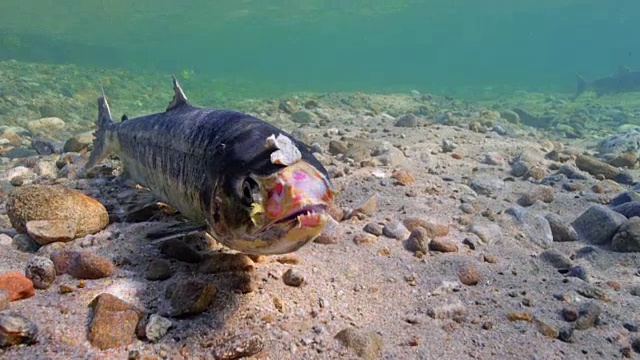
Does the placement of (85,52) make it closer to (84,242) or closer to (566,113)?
(566,113)

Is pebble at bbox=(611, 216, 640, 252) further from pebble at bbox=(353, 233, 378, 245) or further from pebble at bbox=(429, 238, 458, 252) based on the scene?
pebble at bbox=(353, 233, 378, 245)

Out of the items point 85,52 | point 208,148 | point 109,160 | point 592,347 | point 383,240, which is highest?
point 208,148

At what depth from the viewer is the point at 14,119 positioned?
1273cm

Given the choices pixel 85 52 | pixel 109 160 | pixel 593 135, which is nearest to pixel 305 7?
pixel 85 52

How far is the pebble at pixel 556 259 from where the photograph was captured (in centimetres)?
374

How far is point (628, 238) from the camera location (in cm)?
407

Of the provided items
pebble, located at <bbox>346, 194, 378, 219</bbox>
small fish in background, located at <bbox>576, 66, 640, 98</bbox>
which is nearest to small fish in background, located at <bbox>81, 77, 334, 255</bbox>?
pebble, located at <bbox>346, 194, 378, 219</bbox>

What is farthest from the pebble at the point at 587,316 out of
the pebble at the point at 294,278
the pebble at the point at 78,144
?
the pebble at the point at 78,144

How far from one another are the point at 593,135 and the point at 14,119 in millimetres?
19949

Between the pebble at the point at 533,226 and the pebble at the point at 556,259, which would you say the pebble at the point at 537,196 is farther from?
the pebble at the point at 556,259

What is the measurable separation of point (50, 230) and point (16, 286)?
2.77 feet

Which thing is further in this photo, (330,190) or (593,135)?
(593,135)

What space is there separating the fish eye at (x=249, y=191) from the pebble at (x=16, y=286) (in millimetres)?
1508

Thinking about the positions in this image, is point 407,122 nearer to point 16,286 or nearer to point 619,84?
point 16,286
